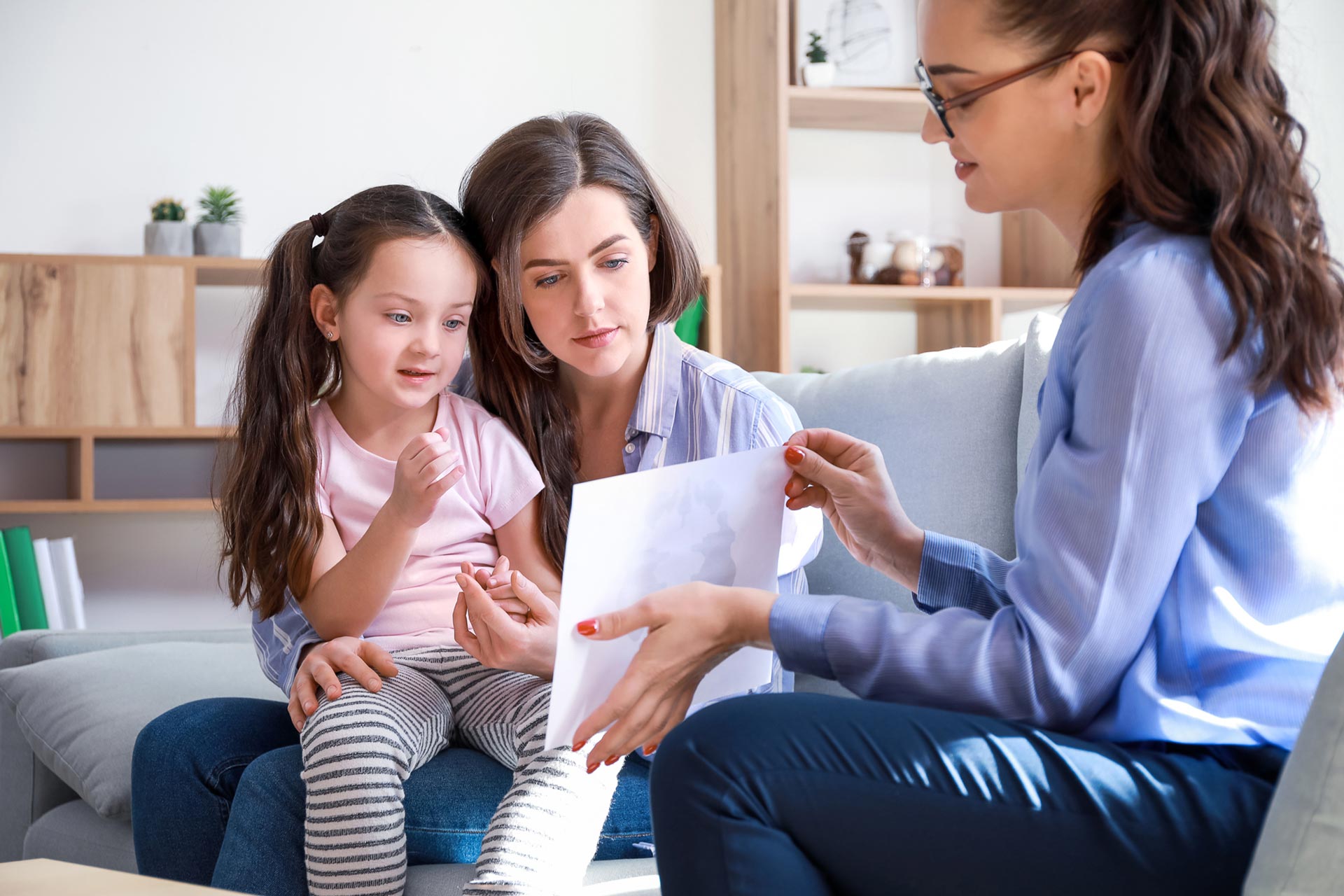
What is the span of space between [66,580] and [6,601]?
0.15m

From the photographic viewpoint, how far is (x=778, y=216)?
9.69 ft

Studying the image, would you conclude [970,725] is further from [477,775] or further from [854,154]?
[854,154]

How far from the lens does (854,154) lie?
3.32m

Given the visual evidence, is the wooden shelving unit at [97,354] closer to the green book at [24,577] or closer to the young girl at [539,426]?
the green book at [24,577]

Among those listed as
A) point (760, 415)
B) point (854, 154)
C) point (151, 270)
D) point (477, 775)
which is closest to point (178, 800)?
point (477, 775)

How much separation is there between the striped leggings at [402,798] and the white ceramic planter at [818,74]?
2.18m

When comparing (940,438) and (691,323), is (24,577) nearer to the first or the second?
(691,323)

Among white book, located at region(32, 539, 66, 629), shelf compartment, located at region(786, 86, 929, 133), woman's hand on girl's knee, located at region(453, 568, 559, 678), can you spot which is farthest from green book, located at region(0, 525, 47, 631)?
shelf compartment, located at region(786, 86, 929, 133)

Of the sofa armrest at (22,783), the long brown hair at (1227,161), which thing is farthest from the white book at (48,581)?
the long brown hair at (1227,161)

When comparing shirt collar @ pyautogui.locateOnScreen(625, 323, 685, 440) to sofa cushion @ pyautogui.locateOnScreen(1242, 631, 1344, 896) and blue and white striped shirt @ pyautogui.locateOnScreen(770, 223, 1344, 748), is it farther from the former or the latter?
sofa cushion @ pyautogui.locateOnScreen(1242, 631, 1344, 896)

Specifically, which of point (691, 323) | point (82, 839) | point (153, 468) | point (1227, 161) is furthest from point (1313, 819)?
point (153, 468)

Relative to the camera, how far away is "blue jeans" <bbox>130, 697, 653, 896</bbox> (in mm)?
1238

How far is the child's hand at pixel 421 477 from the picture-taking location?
4.26 ft

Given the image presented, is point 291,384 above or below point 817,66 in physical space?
below
